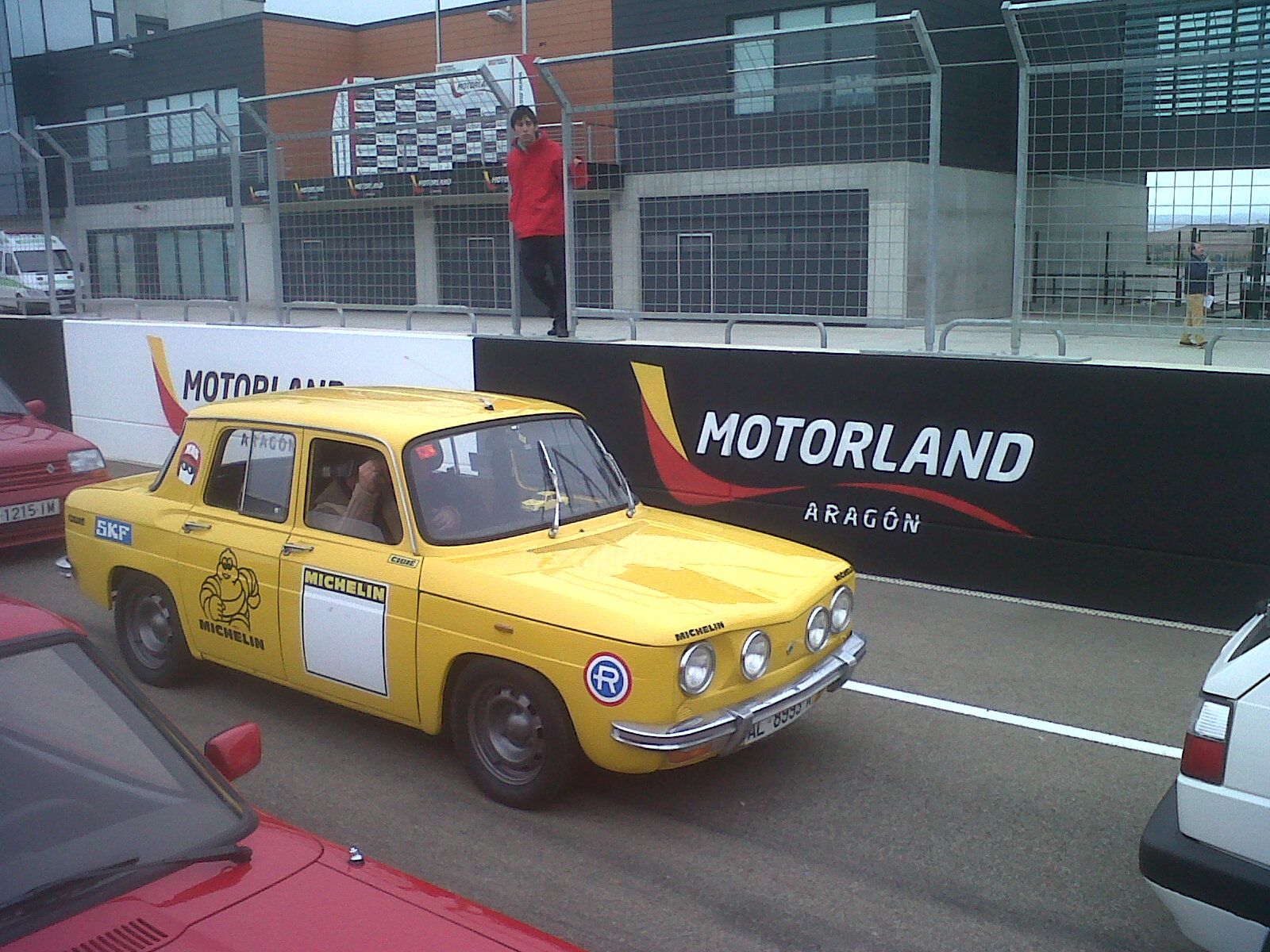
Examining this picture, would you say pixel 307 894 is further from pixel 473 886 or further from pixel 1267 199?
pixel 1267 199

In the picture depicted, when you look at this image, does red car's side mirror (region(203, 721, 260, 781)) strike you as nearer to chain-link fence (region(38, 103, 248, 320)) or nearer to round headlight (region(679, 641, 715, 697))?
round headlight (region(679, 641, 715, 697))

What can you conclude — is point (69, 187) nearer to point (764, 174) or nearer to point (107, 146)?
point (107, 146)

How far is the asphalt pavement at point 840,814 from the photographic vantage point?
419cm

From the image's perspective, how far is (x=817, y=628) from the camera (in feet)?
17.1

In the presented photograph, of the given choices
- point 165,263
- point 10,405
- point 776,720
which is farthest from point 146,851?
point 165,263

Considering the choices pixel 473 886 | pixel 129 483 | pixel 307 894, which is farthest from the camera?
pixel 129 483

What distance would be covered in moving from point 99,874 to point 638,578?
272 centimetres

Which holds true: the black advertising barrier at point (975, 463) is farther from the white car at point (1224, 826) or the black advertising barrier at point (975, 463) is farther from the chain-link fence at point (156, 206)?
the chain-link fence at point (156, 206)

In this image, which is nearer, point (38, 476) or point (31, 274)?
point (38, 476)

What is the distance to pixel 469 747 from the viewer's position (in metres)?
5.11

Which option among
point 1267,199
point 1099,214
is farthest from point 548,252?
point 1267,199

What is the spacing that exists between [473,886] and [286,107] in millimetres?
9664

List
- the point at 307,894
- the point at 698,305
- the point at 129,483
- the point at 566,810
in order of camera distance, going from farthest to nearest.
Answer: the point at 698,305
the point at 129,483
the point at 566,810
the point at 307,894

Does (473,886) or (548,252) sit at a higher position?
(548,252)
